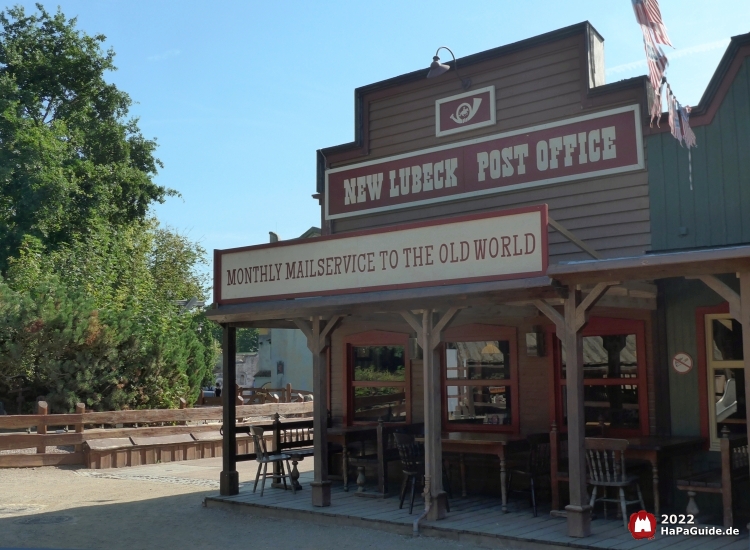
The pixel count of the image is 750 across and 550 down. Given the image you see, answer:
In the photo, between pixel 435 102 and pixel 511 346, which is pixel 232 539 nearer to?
pixel 511 346

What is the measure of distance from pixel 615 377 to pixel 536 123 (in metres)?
3.64

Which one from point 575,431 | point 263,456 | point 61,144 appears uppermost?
point 61,144

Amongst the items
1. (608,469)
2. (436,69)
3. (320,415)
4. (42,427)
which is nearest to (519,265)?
(608,469)

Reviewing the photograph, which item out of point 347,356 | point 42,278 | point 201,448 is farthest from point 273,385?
point 347,356

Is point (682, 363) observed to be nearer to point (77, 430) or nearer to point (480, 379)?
point (480, 379)

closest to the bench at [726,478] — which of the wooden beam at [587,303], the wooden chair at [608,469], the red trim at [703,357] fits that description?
the wooden chair at [608,469]

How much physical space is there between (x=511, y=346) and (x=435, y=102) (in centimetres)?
389

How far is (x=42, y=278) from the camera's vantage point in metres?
22.0

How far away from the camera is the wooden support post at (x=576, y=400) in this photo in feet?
26.2

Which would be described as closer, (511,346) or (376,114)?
(511,346)

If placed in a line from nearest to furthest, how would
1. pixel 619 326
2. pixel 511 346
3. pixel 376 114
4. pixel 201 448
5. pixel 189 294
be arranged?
pixel 619 326
pixel 511 346
pixel 376 114
pixel 201 448
pixel 189 294

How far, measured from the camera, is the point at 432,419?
30.3 ft

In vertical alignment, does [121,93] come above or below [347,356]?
→ above

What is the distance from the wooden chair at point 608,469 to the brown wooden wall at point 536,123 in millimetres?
2769
